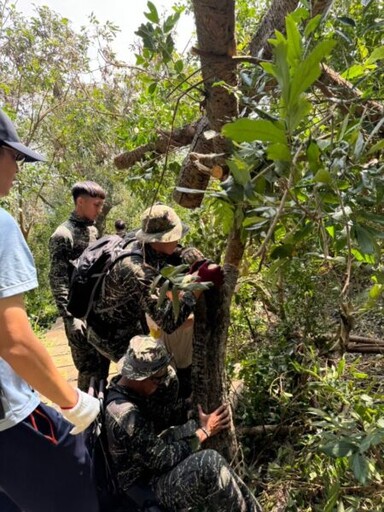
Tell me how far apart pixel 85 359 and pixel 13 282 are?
1.71m

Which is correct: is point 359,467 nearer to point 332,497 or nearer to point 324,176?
point 332,497

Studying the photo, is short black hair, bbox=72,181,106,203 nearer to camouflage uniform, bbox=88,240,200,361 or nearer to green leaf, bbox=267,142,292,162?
camouflage uniform, bbox=88,240,200,361

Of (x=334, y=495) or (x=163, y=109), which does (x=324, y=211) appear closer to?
(x=334, y=495)

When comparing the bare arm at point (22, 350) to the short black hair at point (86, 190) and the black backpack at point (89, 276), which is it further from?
the short black hair at point (86, 190)

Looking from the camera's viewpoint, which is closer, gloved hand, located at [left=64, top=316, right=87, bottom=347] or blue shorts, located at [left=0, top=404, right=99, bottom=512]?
blue shorts, located at [left=0, top=404, right=99, bottom=512]

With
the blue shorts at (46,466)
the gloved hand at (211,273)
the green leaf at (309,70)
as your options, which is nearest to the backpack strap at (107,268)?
the gloved hand at (211,273)

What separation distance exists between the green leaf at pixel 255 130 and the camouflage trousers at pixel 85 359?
243cm

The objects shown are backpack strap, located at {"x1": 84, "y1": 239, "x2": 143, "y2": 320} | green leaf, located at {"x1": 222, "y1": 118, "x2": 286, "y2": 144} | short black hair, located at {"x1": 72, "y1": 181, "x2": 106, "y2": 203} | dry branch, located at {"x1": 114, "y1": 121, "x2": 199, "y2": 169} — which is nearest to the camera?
green leaf, located at {"x1": 222, "y1": 118, "x2": 286, "y2": 144}

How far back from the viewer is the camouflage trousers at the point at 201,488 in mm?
1938

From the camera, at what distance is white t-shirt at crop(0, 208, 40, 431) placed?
4.64 feet

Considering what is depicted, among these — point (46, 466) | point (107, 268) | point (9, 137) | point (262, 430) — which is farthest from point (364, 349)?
point (9, 137)

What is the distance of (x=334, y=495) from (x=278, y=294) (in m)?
1.55

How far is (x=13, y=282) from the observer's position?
4.67ft

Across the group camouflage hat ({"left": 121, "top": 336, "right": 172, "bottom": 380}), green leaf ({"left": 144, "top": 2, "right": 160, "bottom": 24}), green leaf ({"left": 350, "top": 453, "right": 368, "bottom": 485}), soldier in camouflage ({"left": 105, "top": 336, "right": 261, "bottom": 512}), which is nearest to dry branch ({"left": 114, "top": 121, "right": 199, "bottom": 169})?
green leaf ({"left": 144, "top": 2, "right": 160, "bottom": 24})
